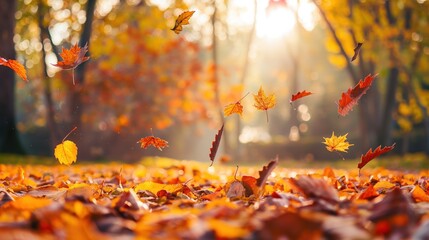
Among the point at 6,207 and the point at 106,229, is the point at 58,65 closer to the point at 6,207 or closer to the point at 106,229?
the point at 6,207

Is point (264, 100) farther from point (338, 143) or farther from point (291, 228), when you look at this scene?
point (291, 228)

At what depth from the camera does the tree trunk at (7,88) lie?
10844mm

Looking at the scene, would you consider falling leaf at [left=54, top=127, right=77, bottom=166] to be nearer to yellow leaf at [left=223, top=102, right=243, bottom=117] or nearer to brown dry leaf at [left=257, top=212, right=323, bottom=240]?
yellow leaf at [left=223, top=102, right=243, bottom=117]

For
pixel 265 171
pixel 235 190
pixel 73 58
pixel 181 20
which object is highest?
pixel 181 20

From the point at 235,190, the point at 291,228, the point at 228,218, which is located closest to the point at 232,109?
the point at 235,190

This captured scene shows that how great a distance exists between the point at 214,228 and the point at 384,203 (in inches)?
26.8

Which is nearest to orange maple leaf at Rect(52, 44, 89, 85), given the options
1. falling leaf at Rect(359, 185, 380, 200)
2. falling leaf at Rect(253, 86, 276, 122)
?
falling leaf at Rect(253, 86, 276, 122)

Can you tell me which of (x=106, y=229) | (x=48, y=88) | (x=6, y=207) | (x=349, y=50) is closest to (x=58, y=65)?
(x=6, y=207)

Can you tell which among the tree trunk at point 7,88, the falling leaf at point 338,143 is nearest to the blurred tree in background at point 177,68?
the tree trunk at point 7,88

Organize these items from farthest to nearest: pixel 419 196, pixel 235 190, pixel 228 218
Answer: pixel 235 190 → pixel 419 196 → pixel 228 218

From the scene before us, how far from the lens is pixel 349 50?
49.5 feet

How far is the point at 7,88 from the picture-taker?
1162cm

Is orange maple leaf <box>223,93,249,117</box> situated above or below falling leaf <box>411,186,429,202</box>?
above

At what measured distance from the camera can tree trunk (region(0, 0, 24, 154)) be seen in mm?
10844
